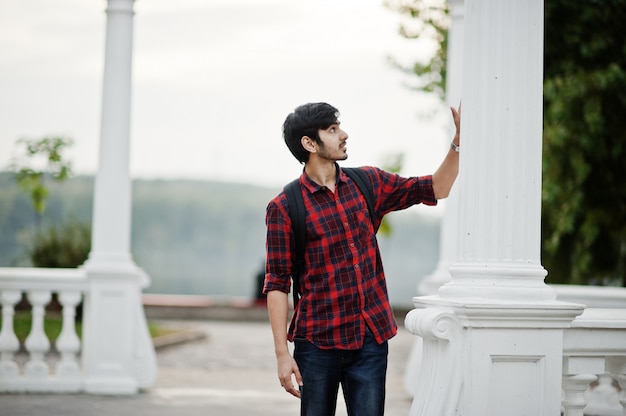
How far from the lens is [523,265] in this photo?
3.92 m

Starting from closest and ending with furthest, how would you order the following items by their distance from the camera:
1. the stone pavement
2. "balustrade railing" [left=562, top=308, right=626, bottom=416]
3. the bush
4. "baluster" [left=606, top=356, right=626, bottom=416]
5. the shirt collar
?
the shirt collar → "balustrade railing" [left=562, top=308, right=626, bottom=416] → "baluster" [left=606, top=356, right=626, bottom=416] → the stone pavement → the bush

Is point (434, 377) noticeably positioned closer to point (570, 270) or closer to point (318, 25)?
point (570, 270)

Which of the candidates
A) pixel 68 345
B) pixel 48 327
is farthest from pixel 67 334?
pixel 48 327

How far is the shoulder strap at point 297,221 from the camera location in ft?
12.2

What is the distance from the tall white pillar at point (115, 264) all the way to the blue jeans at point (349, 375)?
4386mm

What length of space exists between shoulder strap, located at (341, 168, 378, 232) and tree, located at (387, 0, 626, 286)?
6644 mm

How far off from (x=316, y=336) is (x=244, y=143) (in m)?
31.7

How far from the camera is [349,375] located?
146 inches

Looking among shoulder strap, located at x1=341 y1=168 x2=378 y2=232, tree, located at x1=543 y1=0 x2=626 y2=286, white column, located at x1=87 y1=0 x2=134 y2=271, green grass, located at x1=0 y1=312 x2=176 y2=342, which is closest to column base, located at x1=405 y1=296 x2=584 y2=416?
shoulder strap, located at x1=341 y1=168 x2=378 y2=232

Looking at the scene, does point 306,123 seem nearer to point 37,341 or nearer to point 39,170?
point 37,341

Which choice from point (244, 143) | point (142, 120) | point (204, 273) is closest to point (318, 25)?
point (142, 120)

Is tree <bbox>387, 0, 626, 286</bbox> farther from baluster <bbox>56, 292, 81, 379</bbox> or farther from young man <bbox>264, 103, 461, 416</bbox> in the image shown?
young man <bbox>264, 103, 461, 416</bbox>

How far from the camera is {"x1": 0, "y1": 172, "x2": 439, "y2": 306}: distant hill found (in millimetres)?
37344

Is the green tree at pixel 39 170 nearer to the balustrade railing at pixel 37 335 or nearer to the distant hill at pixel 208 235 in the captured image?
the balustrade railing at pixel 37 335
